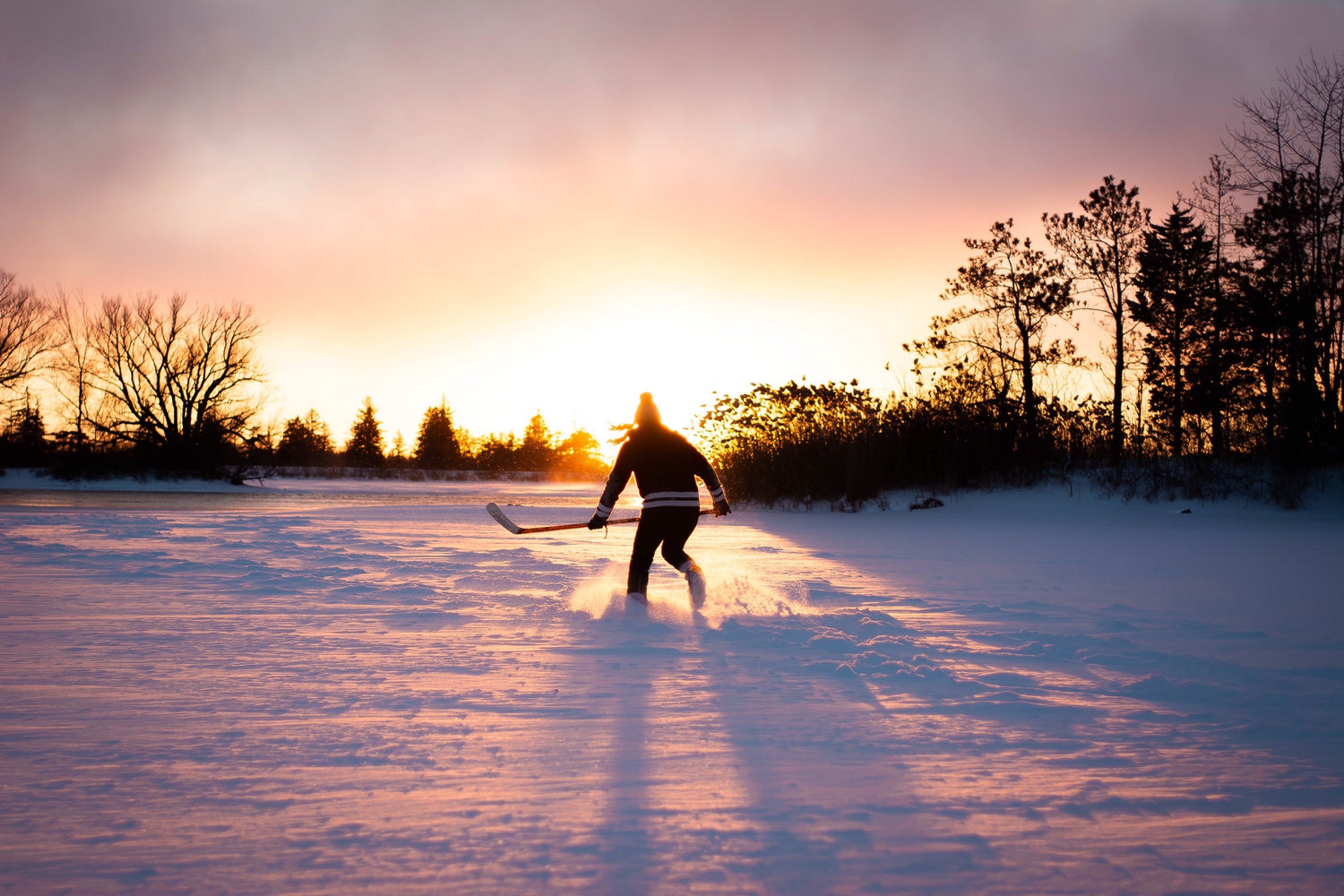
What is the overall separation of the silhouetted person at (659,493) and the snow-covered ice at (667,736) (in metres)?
0.37

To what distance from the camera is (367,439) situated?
84875 millimetres

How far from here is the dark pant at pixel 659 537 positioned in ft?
23.3

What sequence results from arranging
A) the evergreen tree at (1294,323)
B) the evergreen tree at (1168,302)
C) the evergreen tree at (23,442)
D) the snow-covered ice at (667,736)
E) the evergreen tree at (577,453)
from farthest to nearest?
1. the evergreen tree at (577,453)
2. the evergreen tree at (23,442)
3. the evergreen tree at (1168,302)
4. the evergreen tree at (1294,323)
5. the snow-covered ice at (667,736)

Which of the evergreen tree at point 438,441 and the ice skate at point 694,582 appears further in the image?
the evergreen tree at point 438,441

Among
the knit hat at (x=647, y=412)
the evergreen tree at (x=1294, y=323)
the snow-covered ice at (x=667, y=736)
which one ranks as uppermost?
the evergreen tree at (x=1294, y=323)

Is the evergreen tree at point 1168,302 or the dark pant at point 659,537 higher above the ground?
the evergreen tree at point 1168,302

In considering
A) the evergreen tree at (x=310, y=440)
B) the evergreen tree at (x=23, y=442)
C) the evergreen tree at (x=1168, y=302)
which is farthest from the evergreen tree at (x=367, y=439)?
the evergreen tree at (x=1168, y=302)

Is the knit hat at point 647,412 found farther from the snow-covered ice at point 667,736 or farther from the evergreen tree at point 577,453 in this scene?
the evergreen tree at point 577,453

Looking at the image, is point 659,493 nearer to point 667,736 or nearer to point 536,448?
point 667,736

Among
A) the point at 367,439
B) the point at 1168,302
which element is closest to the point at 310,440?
the point at 367,439

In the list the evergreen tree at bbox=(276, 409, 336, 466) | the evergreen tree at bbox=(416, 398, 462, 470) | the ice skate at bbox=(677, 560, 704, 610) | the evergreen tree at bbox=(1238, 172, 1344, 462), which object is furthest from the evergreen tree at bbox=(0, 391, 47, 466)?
the evergreen tree at bbox=(1238, 172, 1344, 462)

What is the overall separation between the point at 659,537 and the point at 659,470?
59 cm

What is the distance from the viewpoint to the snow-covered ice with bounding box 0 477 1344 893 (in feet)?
8.14

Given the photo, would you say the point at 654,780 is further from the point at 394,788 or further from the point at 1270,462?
the point at 1270,462
